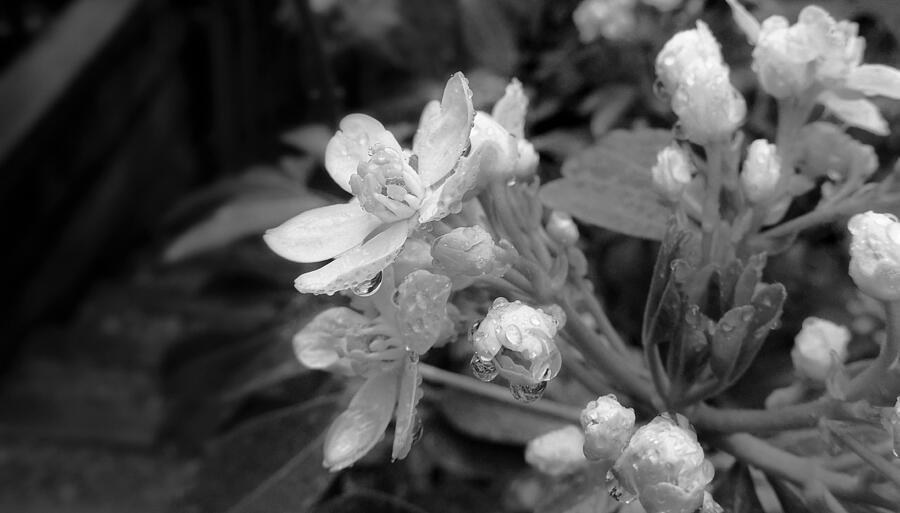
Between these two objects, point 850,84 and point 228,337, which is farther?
point 228,337

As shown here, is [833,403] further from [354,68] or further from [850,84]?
[354,68]

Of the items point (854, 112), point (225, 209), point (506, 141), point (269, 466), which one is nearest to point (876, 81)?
point (854, 112)

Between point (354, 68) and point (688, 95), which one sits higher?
point (688, 95)

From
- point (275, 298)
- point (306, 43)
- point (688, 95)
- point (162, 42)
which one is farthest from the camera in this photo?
point (162, 42)

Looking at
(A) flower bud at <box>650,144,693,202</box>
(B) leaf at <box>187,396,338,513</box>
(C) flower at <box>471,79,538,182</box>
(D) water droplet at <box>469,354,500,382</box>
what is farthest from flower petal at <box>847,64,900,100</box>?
(B) leaf at <box>187,396,338,513</box>

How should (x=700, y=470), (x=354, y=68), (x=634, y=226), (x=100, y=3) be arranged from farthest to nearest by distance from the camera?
1. (x=100, y=3)
2. (x=354, y=68)
3. (x=634, y=226)
4. (x=700, y=470)

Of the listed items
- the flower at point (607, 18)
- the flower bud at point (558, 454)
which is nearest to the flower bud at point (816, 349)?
the flower bud at point (558, 454)

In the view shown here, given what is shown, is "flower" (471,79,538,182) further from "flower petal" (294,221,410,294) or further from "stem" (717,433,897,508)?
"stem" (717,433,897,508)

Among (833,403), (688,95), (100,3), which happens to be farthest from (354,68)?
(833,403)
